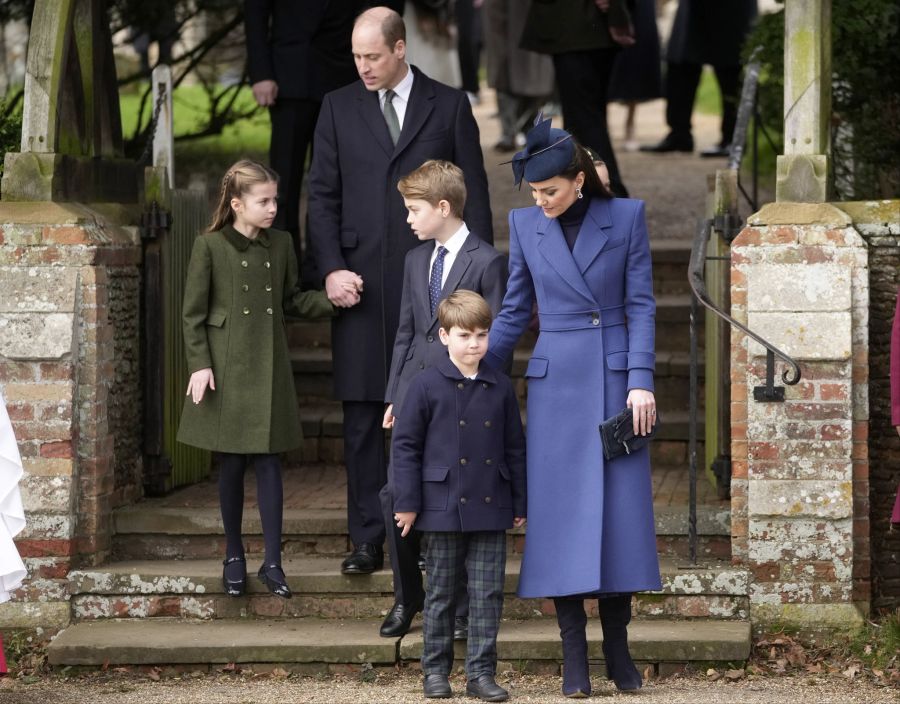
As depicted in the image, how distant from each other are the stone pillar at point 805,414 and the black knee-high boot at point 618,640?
3.11 feet

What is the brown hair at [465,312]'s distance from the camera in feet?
17.5

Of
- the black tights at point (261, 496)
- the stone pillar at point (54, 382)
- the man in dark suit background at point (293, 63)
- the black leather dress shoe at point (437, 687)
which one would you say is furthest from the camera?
the man in dark suit background at point (293, 63)

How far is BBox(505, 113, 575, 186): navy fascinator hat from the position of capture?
533 cm

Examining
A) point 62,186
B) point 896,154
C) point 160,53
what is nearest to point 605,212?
point 62,186

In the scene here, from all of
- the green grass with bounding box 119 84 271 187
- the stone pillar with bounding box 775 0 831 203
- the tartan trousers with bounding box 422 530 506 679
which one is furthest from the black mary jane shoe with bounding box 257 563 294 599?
the green grass with bounding box 119 84 271 187

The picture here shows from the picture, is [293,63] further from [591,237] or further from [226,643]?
[226,643]

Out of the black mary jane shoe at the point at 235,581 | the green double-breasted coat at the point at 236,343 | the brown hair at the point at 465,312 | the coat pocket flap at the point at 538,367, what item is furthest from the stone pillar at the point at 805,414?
the black mary jane shoe at the point at 235,581

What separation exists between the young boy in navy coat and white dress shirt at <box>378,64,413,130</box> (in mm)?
1170

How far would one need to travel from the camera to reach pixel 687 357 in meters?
7.82

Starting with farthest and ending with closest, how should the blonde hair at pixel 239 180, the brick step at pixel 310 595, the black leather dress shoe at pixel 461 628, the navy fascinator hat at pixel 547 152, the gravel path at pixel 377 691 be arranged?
the brick step at pixel 310 595
the blonde hair at pixel 239 180
the black leather dress shoe at pixel 461 628
the gravel path at pixel 377 691
the navy fascinator hat at pixel 547 152

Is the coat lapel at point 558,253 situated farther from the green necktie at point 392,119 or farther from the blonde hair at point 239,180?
the blonde hair at point 239,180

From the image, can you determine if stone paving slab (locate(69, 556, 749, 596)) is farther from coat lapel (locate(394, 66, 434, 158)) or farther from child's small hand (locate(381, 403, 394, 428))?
coat lapel (locate(394, 66, 434, 158))

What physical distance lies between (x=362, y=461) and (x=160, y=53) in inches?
183

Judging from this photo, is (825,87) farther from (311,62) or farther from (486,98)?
(486,98)
